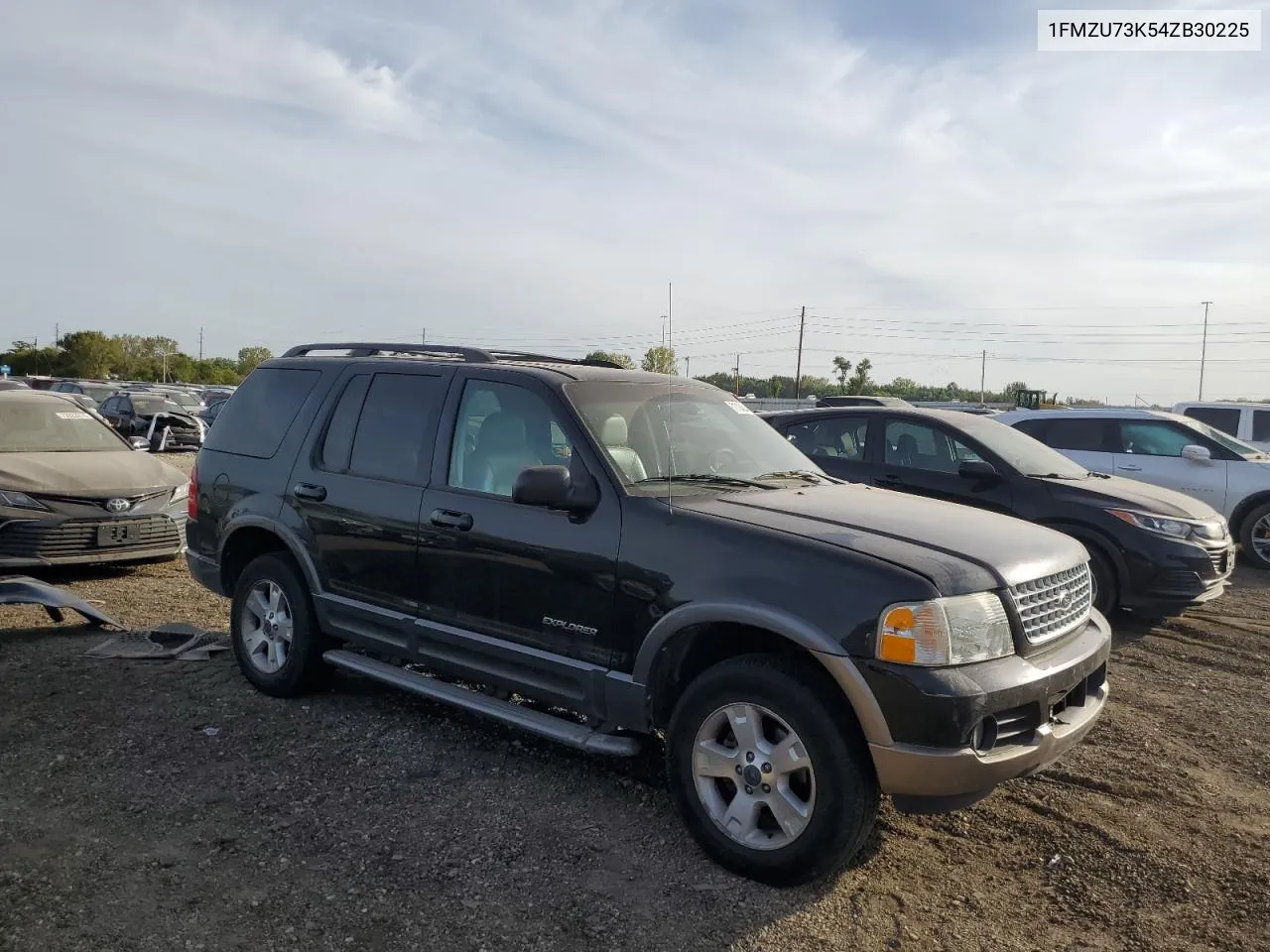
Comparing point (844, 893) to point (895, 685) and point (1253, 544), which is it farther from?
point (1253, 544)

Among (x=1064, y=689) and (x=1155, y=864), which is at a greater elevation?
(x=1064, y=689)

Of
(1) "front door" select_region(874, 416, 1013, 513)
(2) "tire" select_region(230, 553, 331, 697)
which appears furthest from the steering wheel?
(1) "front door" select_region(874, 416, 1013, 513)

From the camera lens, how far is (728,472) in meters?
4.45

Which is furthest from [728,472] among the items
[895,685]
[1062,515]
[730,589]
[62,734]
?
[1062,515]

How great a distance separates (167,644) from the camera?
6234mm

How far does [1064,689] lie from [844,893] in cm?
111

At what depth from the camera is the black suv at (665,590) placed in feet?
10.7

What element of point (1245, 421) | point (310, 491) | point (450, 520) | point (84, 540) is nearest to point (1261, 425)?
point (1245, 421)

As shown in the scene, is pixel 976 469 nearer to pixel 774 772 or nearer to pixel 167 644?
pixel 774 772

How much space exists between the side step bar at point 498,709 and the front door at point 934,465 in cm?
466

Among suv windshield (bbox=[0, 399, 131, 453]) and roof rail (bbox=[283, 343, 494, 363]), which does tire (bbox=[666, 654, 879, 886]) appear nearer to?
roof rail (bbox=[283, 343, 494, 363])

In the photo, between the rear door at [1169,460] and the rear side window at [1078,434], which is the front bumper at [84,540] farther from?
the rear door at [1169,460]

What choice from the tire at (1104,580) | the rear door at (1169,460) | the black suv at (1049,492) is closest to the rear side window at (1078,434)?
the rear door at (1169,460)

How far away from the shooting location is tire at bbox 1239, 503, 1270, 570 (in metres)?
10.3
